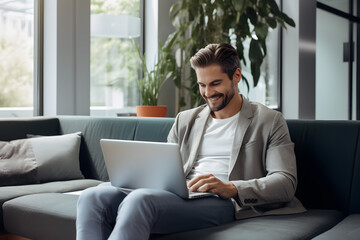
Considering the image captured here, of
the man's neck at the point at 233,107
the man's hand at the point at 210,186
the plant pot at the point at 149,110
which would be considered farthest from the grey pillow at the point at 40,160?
the man's hand at the point at 210,186

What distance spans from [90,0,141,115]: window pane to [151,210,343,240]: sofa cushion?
261cm

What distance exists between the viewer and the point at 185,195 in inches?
65.8

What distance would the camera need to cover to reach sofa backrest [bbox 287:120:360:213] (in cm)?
201

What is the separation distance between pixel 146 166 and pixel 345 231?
77 cm

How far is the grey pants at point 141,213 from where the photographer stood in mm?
1546

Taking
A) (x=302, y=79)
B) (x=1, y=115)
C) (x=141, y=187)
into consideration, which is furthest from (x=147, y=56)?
(x=141, y=187)

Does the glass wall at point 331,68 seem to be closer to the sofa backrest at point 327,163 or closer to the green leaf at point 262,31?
the green leaf at point 262,31

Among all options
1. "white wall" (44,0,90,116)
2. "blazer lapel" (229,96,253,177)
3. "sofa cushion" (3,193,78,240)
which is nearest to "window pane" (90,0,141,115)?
"white wall" (44,0,90,116)

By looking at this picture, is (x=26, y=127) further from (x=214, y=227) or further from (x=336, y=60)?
(x=336, y=60)

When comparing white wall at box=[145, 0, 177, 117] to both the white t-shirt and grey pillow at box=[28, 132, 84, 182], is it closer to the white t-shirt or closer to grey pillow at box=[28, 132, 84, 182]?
grey pillow at box=[28, 132, 84, 182]

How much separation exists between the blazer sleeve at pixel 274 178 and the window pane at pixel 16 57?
2395 mm

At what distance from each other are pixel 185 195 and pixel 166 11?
10.4 feet

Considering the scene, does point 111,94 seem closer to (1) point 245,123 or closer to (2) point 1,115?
(2) point 1,115

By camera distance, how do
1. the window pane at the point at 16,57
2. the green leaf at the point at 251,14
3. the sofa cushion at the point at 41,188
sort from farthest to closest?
the green leaf at the point at 251,14 → the window pane at the point at 16,57 → the sofa cushion at the point at 41,188
